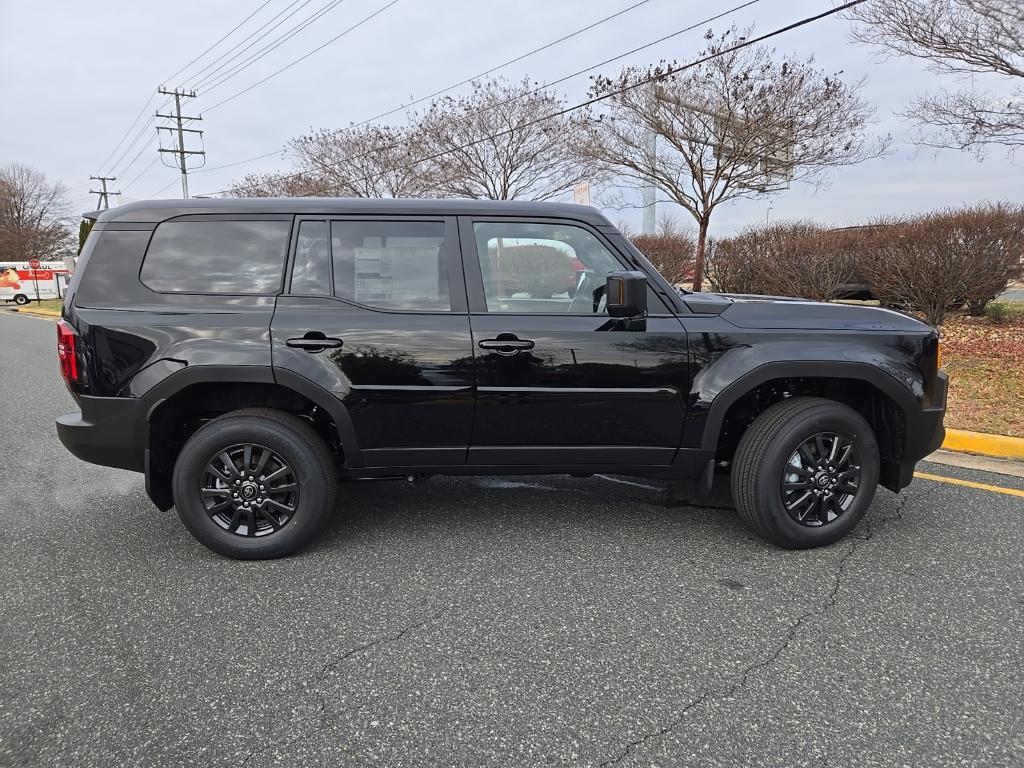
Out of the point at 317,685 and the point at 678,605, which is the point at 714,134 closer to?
the point at 678,605

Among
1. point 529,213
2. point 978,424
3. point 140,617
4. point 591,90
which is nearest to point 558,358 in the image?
point 529,213

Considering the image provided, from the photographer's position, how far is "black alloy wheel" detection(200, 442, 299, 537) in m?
3.25

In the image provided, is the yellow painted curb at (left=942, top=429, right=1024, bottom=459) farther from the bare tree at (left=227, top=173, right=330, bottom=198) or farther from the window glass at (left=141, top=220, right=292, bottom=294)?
the bare tree at (left=227, top=173, right=330, bottom=198)

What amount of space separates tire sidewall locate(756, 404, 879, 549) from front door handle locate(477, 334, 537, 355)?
134 cm

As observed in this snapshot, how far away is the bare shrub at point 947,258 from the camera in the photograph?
9430mm

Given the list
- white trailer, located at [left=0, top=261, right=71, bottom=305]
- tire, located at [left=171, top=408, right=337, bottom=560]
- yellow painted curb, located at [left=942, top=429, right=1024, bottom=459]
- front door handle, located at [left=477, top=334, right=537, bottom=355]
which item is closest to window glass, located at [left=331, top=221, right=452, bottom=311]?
front door handle, located at [left=477, top=334, right=537, bottom=355]

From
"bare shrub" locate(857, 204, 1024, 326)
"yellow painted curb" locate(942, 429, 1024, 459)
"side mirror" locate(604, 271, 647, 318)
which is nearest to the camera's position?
"side mirror" locate(604, 271, 647, 318)

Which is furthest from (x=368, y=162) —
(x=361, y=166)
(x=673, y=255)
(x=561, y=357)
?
(x=561, y=357)

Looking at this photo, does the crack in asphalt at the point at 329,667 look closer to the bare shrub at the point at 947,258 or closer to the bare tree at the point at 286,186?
the bare shrub at the point at 947,258

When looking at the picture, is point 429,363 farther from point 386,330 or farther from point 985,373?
point 985,373

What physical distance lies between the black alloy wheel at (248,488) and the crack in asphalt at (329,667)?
0.99m

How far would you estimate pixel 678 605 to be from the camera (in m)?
2.85

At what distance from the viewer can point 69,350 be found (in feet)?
10.6

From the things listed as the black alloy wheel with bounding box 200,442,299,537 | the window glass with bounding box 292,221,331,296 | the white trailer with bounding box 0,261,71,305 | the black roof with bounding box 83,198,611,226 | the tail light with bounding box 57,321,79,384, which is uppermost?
the white trailer with bounding box 0,261,71,305
